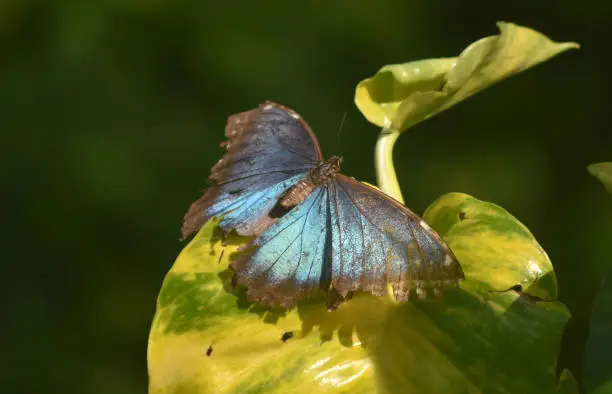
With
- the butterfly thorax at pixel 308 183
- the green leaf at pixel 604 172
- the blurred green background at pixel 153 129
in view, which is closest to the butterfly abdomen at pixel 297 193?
the butterfly thorax at pixel 308 183

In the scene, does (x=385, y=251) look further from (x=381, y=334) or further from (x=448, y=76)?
(x=448, y=76)

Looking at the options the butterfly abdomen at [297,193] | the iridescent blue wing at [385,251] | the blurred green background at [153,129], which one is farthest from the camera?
the blurred green background at [153,129]

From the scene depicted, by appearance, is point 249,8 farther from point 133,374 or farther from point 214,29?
point 133,374

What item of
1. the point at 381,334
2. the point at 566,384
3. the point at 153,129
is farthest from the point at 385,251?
the point at 153,129

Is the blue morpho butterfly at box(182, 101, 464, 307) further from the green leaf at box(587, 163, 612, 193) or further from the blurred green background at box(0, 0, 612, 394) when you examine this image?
the blurred green background at box(0, 0, 612, 394)

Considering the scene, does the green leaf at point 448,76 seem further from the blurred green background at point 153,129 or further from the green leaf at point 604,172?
the blurred green background at point 153,129

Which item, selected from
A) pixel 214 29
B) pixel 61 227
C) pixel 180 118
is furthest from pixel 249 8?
pixel 61 227

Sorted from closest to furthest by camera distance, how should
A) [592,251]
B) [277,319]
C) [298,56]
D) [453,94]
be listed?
[277,319] → [453,94] → [592,251] → [298,56]
